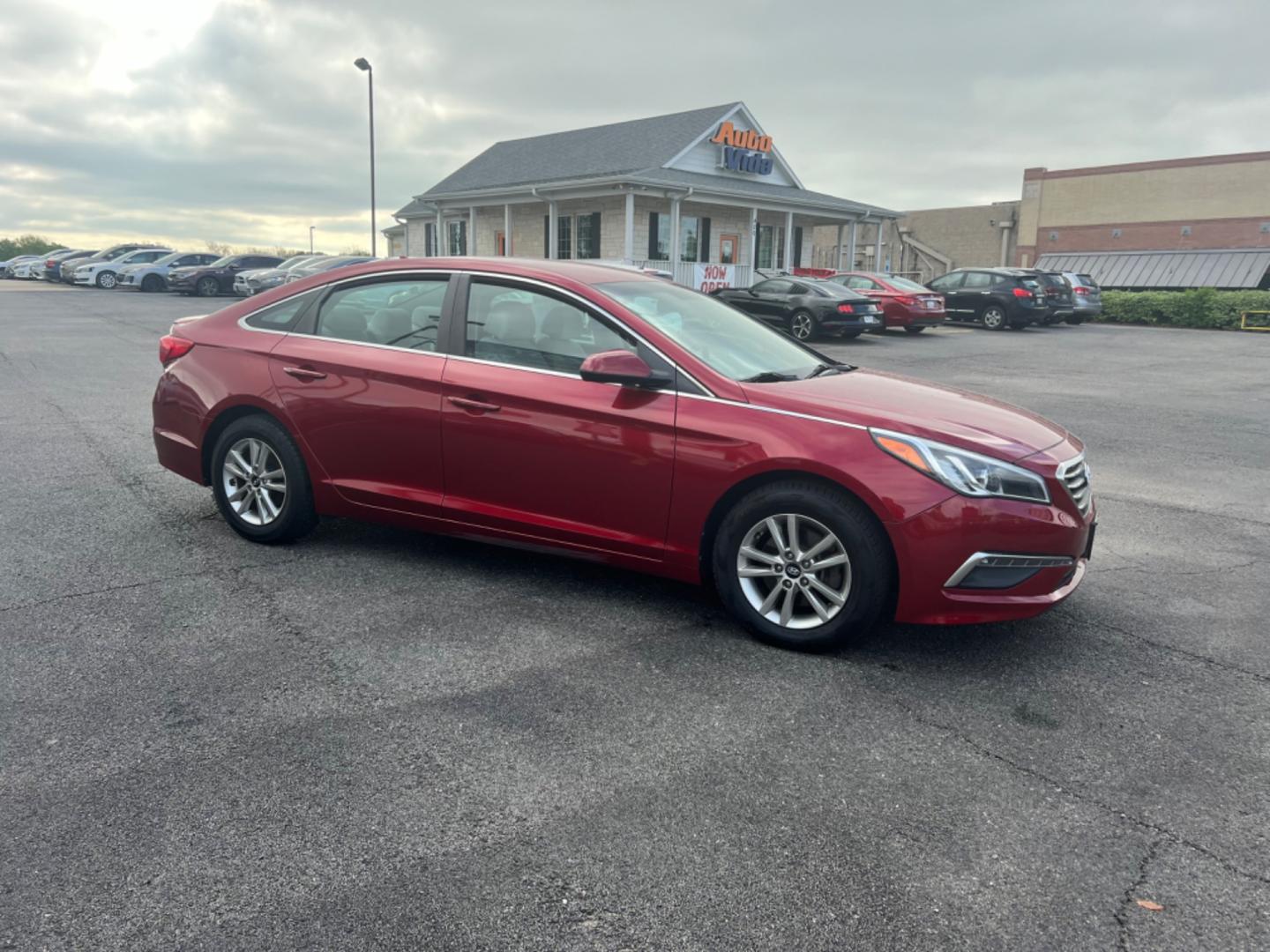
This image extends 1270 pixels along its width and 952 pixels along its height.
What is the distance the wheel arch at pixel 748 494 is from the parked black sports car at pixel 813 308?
54.9 ft

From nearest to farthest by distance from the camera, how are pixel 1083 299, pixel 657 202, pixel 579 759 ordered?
pixel 579 759, pixel 1083 299, pixel 657 202

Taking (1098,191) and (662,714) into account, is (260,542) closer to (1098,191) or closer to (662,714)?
(662,714)

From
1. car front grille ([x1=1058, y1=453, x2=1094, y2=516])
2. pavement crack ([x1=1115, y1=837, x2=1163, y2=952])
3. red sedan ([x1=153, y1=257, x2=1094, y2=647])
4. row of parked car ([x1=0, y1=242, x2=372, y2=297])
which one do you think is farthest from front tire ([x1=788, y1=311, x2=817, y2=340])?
pavement crack ([x1=1115, y1=837, x2=1163, y2=952])

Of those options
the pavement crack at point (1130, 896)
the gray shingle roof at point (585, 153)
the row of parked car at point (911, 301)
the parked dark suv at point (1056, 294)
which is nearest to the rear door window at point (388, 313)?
the pavement crack at point (1130, 896)

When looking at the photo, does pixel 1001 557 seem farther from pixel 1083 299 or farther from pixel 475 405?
pixel 1083 299

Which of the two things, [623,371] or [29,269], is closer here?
[623,371]

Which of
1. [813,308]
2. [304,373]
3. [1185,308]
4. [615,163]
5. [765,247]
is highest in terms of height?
[615,163]

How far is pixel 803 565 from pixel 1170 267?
45.2 m

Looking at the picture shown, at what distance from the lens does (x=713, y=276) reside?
28453mm

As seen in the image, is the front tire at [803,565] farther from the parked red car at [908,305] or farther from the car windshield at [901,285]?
the car windshield at [901,285]

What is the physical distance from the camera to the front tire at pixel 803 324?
68.2ft

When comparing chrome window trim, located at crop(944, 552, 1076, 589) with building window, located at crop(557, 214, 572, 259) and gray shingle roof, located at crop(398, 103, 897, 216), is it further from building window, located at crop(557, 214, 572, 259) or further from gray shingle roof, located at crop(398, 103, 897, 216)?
building window, located at crop(557, 214, 572, 259)

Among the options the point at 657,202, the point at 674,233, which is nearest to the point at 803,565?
the point at 674,233

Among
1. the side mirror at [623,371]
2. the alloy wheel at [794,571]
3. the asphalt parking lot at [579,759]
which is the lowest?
the asphalt parking lot at [579,759]
